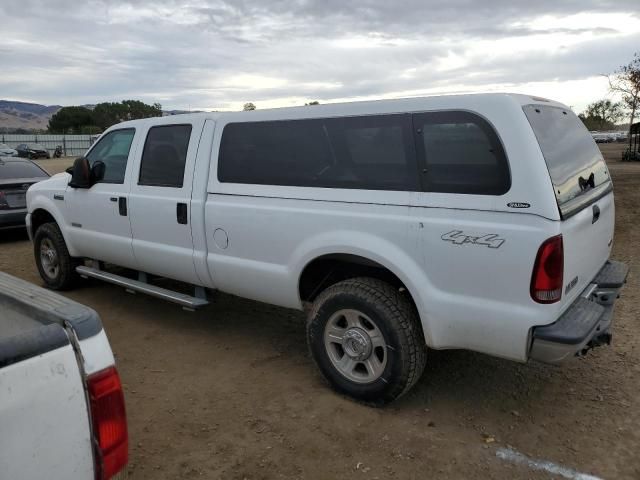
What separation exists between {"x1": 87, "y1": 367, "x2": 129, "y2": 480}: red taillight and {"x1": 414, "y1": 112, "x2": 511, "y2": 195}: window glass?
2.14 meters

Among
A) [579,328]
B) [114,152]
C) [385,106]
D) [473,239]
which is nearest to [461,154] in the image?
[473,239]

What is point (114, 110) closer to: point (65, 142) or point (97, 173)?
point (65, 142)

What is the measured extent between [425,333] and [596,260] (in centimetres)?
132

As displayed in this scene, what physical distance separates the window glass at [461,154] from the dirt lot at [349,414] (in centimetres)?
151

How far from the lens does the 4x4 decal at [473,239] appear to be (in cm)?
292

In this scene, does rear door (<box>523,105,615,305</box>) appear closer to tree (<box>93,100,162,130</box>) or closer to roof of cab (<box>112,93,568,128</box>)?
roof of cab (<box>112,93,568,128</box>)

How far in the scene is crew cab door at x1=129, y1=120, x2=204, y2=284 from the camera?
178 inches

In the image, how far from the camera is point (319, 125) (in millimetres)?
3783

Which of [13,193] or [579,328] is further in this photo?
[13,193]

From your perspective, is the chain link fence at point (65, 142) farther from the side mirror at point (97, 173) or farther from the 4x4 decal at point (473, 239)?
the 4x4 decal at point (473, 239)

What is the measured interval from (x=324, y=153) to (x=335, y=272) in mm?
867

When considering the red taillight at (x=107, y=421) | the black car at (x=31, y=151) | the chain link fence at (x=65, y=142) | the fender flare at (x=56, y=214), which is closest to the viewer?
the red taillight at (x=107, y=421)

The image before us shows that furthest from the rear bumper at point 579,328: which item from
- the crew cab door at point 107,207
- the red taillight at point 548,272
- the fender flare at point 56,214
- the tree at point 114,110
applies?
the tree at point 114,110

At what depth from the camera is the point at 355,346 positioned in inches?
142
